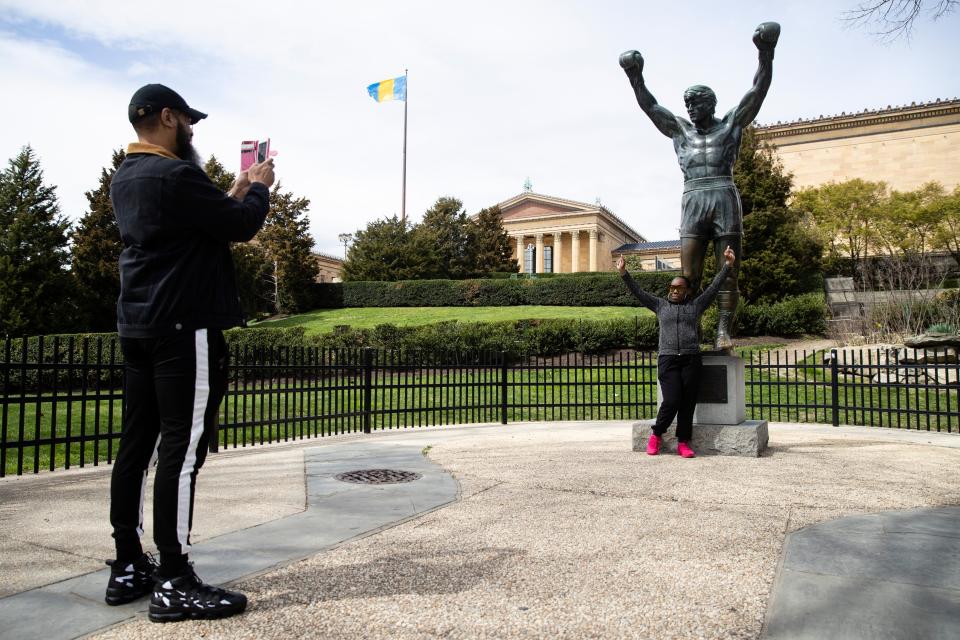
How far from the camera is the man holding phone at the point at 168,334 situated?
7.79 feet

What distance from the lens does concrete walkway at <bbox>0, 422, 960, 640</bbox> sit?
2.32 meters

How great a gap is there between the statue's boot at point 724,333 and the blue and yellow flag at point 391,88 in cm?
4262

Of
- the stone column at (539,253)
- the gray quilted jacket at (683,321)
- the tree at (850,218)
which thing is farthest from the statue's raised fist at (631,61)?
the stone column at (539,253)

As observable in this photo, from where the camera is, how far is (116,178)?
2559 mm

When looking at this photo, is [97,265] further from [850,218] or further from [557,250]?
[557,250]

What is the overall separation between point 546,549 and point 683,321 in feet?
12.2

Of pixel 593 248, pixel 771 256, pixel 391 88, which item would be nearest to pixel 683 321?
pixel 771 256

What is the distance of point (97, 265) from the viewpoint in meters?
29.2

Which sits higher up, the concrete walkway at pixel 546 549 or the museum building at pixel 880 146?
the museum building at pixel 880 146

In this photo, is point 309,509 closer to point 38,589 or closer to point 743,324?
point 38,589

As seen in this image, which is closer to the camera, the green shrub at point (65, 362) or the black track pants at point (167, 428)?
the black track pants at point (167, 428)

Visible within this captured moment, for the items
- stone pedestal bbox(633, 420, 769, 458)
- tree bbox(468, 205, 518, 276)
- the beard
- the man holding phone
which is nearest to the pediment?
tree bbox(468, 205, 518, 276)

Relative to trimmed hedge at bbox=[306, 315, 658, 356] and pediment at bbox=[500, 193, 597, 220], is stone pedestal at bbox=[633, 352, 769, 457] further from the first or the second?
pediment at bbox=[500, 193, 597, 220]

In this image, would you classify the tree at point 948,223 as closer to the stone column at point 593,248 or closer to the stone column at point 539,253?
the stone column at point 593,248
